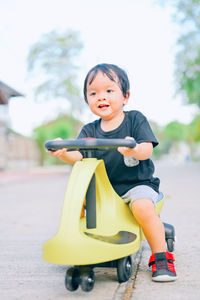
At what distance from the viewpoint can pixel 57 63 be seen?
101 ft

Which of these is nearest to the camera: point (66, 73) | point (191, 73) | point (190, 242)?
point (190, 242)

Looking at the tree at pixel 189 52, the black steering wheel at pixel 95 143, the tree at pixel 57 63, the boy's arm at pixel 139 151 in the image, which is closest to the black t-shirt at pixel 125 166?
the boy's arm at pixel 139 151

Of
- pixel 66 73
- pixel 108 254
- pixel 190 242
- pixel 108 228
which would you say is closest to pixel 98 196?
pixel 108 228

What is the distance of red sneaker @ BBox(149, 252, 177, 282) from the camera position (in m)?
2.16

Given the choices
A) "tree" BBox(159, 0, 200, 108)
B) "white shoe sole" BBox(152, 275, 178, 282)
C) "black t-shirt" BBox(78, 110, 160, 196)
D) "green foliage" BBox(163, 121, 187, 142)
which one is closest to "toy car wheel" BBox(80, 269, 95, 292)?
"white shoe sole" BBox(152, 275, 178, 282)

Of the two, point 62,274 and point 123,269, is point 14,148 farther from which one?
point 123,269

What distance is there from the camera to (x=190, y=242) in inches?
125

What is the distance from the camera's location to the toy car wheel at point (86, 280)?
193cm

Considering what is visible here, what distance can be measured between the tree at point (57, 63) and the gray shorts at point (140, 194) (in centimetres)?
2820

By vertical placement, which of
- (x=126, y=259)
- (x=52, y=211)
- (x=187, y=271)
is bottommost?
(x=52, y=211)

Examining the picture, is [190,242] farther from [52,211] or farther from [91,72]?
[52,211]

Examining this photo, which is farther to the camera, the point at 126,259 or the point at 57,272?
the point at 57,272

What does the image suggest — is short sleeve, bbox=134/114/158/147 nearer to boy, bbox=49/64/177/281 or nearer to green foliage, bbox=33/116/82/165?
boy, bbox=49/64/177/281

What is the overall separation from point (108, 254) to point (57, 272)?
Result: 0.65 m
